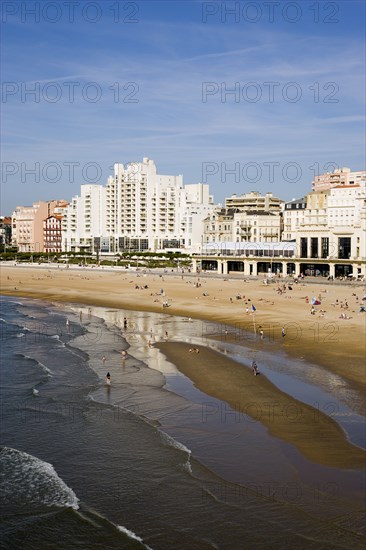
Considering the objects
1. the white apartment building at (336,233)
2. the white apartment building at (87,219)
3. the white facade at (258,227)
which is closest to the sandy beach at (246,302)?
the white apartment building at (336,233)

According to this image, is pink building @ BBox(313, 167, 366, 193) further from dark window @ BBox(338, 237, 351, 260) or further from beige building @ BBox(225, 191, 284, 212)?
dark window @ BBox(338, 237, 351, 260)

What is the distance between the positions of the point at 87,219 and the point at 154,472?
416ft

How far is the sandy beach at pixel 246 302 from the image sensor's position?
35.4 meters

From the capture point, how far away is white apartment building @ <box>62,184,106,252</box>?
462 ft

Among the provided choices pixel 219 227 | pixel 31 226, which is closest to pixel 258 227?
pixel 219 227

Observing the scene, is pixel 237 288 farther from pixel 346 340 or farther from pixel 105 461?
pixel 105 461

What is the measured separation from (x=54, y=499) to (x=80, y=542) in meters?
2.23

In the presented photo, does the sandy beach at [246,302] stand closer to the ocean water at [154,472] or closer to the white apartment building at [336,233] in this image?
the ocean water at [154,472]

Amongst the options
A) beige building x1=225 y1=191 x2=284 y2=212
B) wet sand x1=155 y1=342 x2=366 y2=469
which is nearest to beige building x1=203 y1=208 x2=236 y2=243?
beige building x1=225 y1=191 x2=284 y2=212

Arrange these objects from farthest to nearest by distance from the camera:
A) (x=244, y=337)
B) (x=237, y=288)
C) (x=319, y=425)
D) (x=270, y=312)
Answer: (x=237, y=288) < (x=270, y=312) < (x=244, y=337) < (x=319, y=425)

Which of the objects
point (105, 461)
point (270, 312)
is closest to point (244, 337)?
point (270, 312)

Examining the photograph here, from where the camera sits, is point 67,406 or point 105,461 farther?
point 67,406

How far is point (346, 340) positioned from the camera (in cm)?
3725

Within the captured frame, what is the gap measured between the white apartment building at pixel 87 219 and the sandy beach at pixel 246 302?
4012cm
